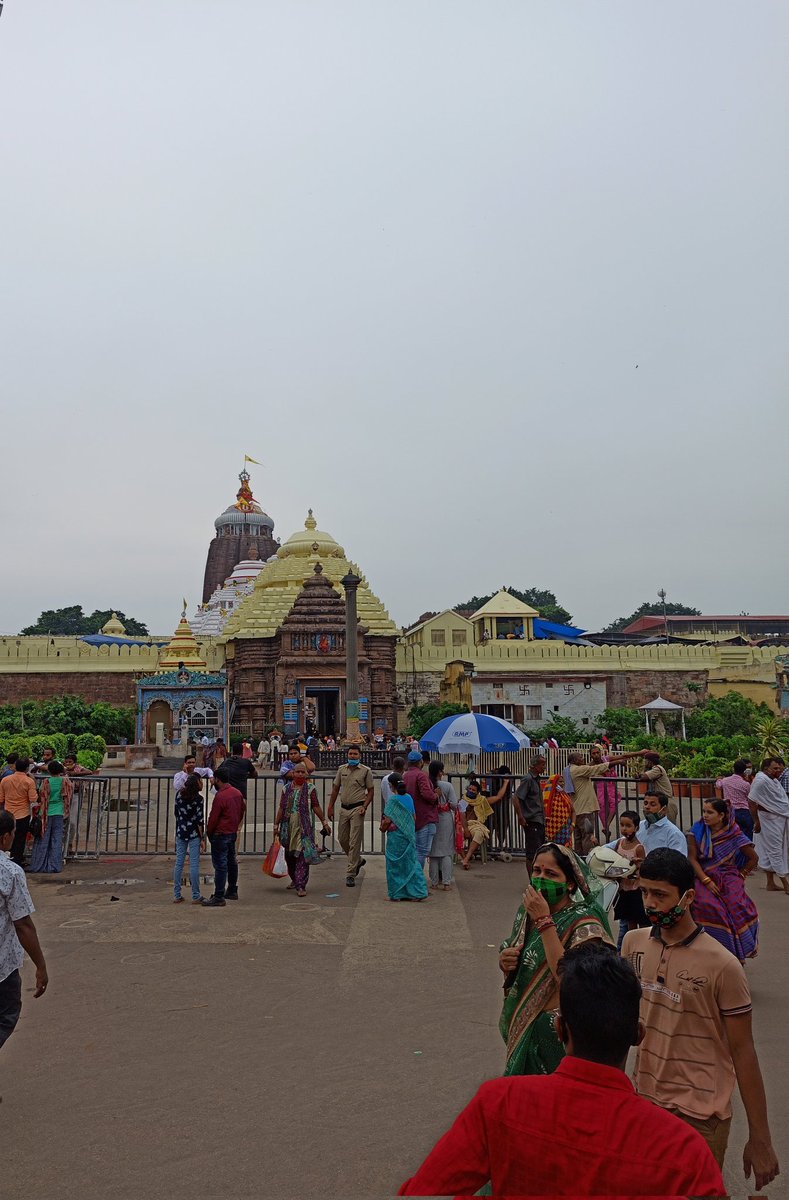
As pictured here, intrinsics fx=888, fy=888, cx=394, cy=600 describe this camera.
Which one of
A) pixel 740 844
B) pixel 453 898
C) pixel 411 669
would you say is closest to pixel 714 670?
pixel 411 669

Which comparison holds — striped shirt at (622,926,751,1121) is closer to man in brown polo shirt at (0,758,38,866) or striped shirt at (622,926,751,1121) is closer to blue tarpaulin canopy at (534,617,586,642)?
man in brown polo shirt at (0,758,38,866)

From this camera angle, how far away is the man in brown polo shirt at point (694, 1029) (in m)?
2.72

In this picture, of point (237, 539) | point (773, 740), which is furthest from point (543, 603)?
point (773, 740)

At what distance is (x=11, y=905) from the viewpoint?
4.12m

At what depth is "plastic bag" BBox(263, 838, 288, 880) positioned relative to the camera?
364 inches

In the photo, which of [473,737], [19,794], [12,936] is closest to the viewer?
[12,936]

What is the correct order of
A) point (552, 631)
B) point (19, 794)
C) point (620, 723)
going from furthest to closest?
point (552, 631) < point (620, 723) < point (19, 794)

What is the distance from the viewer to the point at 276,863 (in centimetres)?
934

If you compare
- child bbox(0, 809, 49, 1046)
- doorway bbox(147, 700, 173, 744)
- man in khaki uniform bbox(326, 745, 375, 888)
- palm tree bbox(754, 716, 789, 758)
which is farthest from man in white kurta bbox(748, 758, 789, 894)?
doorway bbox(147, 700, 173, 744)

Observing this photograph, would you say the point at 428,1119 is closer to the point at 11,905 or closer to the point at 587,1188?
the point at 11,905

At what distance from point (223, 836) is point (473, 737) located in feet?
11.9

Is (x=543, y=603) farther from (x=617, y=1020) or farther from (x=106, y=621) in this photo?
(x=617, y=1020)

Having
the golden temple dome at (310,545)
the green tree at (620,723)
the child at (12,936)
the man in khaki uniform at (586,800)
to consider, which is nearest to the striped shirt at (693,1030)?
the child at (12,936)

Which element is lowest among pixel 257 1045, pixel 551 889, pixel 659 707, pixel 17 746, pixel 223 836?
pixel 257 1045
